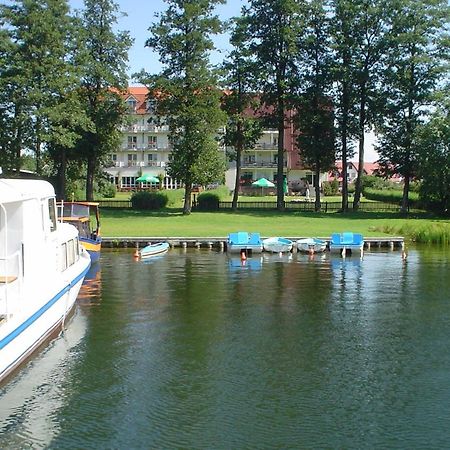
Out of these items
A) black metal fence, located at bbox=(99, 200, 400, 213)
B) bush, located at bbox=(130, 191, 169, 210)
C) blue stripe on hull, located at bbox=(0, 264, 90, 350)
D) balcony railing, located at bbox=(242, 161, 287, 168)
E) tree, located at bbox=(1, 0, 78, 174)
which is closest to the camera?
blue stripe on hull, located at bbox=(0, 264, 90, 350)

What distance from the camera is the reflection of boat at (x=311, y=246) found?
153 ft

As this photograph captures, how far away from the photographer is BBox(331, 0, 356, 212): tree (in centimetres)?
6962

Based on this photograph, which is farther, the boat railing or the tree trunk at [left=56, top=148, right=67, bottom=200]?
the tree trunk at [left=56, top=148, right=67, bottom=200]

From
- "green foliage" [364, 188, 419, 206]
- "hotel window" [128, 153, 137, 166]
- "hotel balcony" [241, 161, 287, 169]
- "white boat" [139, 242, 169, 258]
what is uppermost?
"hotel window" [128, 153, 137, 166]

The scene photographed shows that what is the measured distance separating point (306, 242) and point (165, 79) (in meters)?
26.3

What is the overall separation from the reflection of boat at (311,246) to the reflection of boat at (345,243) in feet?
2.18

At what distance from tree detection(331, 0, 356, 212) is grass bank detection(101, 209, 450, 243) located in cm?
815

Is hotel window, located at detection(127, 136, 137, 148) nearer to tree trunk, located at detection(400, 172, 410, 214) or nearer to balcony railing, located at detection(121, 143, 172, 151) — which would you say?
balcony railing, located at detection(121, 143, 172, 151)

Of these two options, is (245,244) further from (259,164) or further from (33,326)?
(259,164)

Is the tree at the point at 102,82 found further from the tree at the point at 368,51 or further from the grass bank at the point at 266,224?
the tree at the point at 368,51

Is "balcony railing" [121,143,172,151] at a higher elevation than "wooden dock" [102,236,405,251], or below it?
higher

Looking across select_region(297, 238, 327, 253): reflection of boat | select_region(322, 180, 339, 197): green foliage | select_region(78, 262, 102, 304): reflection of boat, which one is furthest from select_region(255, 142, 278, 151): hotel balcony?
select_region(78, 262, 102, 304): reflection of boat

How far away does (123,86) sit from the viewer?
2781 inches

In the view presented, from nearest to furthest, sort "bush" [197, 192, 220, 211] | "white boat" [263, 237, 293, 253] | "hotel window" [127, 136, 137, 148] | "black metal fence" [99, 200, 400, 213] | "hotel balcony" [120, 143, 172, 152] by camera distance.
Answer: "white boat" [263, 237, 293, 253] → "bush" [197, 192, 220, 211] → "black metal fence" [99, 200, 400, 213] → "hotel balcony" [120, 143, 172, 152] → "hotel window" [127, 136, 137, 148]
